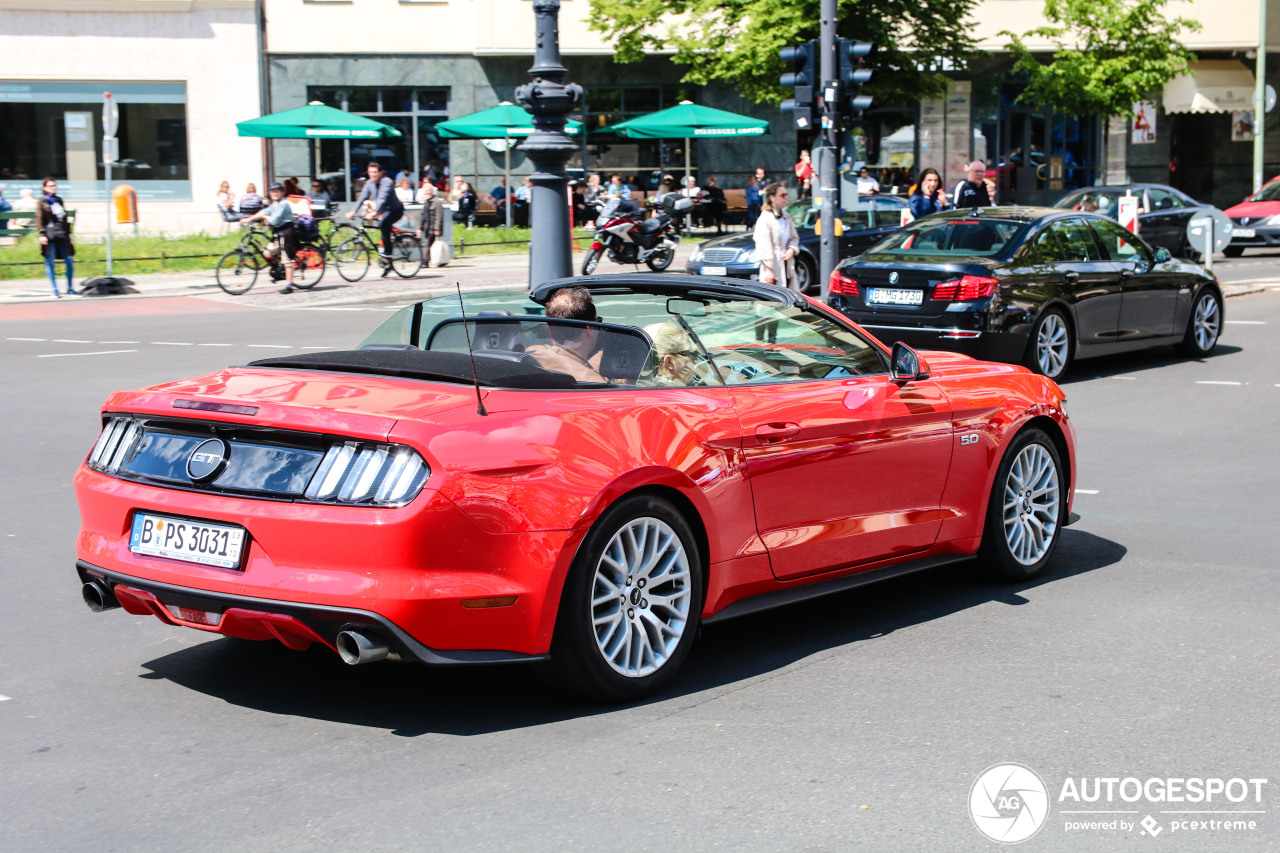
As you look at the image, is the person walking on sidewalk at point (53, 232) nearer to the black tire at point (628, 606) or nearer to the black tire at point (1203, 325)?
the black tire at point (1203, 325)

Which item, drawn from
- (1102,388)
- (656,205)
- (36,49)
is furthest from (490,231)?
(1102,388)

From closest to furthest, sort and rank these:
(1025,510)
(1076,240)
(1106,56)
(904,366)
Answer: (904,366) < (1025,510) < (1076,240) < (1106,56)

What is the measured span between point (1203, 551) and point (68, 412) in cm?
835

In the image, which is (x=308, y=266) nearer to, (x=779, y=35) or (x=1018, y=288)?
(x=779, y=35)

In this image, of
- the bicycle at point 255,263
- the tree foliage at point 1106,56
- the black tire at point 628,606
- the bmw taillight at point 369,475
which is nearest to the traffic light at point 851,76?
the bicycle at point 255,263

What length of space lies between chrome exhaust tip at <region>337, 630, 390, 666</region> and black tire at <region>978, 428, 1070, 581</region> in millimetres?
2955

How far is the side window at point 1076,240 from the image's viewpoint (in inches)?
539

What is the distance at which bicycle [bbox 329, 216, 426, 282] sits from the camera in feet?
81.7

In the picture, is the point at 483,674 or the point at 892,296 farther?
the point at 892,296

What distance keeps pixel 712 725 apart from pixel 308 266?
20.4m

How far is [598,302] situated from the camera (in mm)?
6141

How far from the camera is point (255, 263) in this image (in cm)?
2364

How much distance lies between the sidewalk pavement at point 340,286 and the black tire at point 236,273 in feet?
0.48

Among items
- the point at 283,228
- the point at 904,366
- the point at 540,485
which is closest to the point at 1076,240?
the point at 904,366
